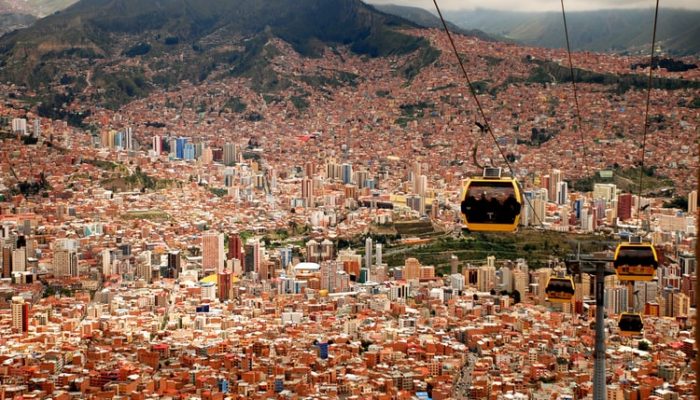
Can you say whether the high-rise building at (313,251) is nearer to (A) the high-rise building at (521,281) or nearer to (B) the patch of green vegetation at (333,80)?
(A) the high-rise building at (521,281)

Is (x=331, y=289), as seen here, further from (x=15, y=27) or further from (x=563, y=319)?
(x=15, y=27)

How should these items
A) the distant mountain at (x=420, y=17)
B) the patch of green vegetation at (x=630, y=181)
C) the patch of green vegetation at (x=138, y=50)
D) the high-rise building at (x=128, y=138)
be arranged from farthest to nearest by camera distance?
the distant mountain at (x=420, y=17), the patch of green vegetation at (x=138, y=50), the high-rise building at (x=128, y=138), the patch of green vegetation at (x=630, y=181)

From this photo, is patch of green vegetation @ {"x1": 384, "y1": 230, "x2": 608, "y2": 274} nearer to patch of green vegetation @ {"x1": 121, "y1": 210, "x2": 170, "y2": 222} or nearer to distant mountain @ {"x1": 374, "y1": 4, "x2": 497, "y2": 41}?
patch of green vegetation @ {"x1": 121, "y1": 210, "x2": 170, "y2": 222}

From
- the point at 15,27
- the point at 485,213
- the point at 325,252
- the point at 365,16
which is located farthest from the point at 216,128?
the point at 485,213

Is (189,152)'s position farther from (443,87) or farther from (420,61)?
(420,61)

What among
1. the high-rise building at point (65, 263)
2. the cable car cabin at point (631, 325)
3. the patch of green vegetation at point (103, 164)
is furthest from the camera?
the patch of green vegetation at point (103, 164)

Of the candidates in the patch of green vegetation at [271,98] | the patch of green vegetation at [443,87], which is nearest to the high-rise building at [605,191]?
the patch of green vegetation at [443,87]
